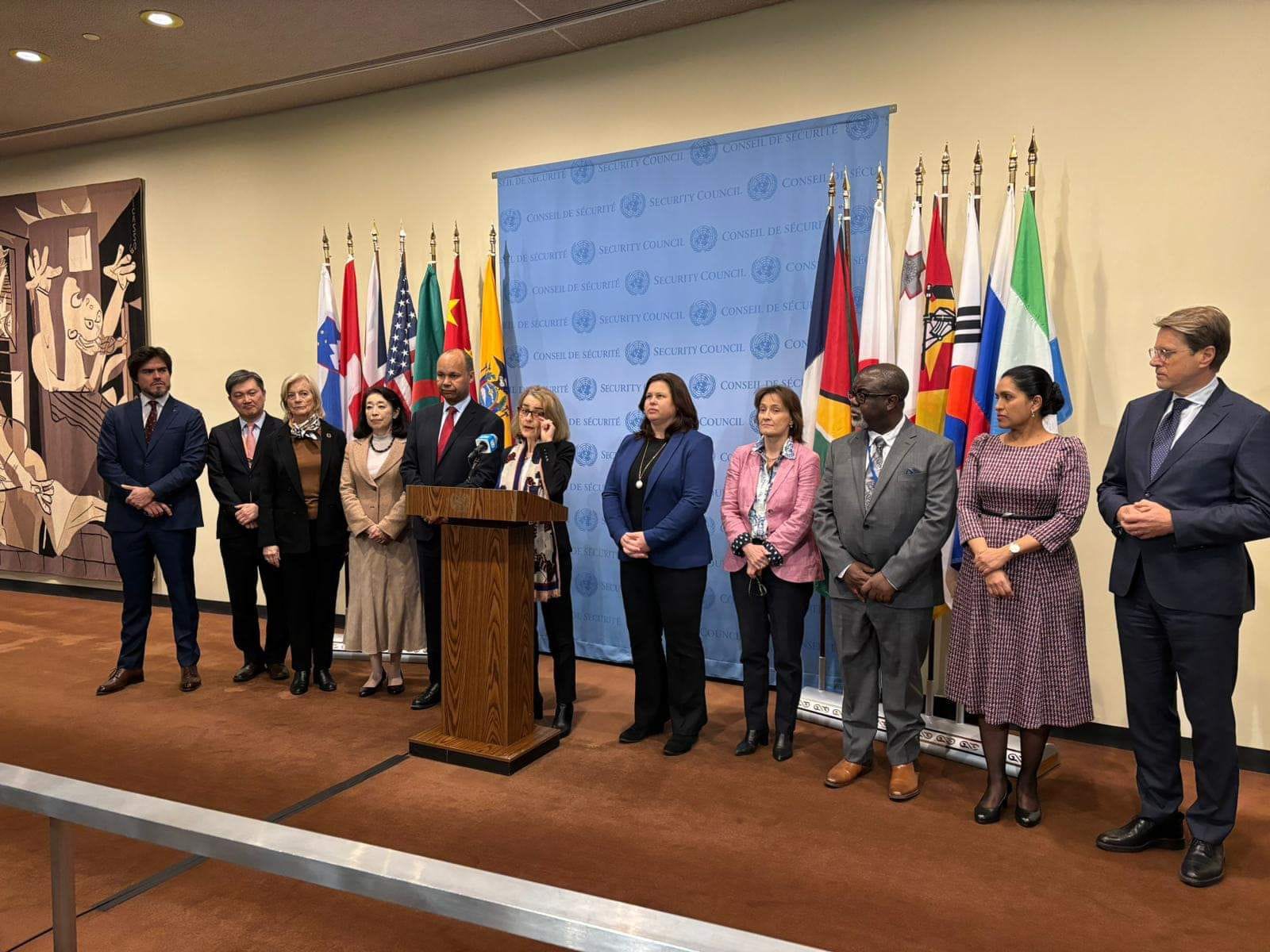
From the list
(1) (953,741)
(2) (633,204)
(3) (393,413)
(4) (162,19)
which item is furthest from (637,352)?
(4) (162,19)

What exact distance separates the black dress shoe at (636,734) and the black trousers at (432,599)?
3.29 ft

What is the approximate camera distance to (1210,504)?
8.50ft

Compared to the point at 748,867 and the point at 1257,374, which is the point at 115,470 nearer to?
the point at 748,867

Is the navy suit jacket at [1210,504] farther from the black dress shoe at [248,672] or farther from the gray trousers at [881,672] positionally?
the black dress shoe at [248,672]

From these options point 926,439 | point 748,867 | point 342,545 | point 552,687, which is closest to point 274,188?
point 342,545

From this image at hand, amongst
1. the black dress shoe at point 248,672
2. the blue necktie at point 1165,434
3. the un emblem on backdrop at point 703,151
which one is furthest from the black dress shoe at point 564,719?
the un emblem on backdrop at point 703,151

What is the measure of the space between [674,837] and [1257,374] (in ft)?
9.60

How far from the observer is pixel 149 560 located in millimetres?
4590

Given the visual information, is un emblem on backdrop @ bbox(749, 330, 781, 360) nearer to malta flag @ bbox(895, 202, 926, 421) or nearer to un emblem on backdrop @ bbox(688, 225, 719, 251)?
un emblem on backdrop @ bbox(688, 225, 719, 251)

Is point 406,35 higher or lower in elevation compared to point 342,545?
higher

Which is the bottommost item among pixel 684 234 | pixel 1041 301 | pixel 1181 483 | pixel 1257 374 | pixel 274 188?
pixel 1181 483

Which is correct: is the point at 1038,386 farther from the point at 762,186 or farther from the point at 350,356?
the point at 350,356

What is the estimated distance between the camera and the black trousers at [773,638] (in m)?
3.58

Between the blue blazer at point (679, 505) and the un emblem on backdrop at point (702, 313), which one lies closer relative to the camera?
the blue blazer at point (679, 505)
